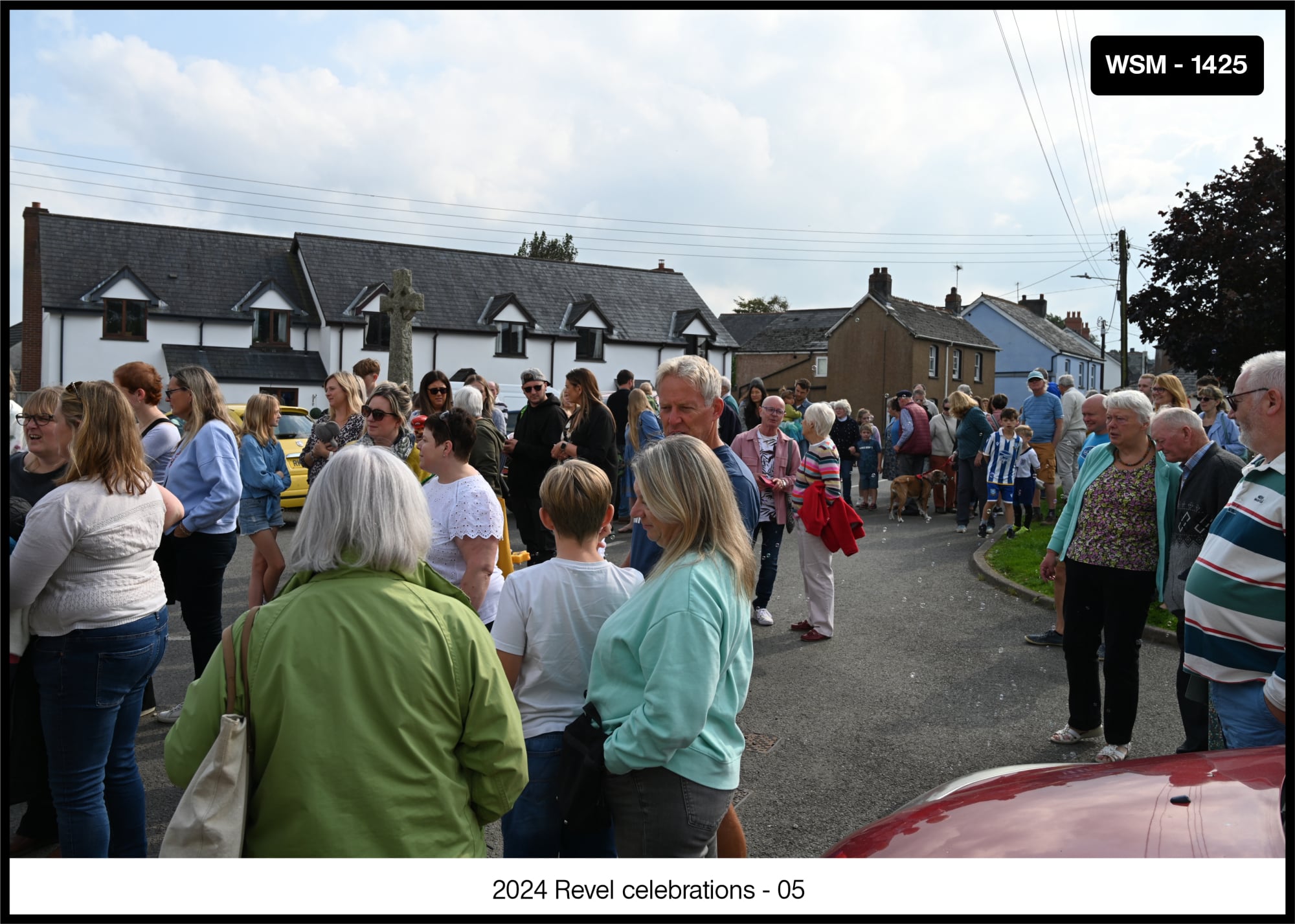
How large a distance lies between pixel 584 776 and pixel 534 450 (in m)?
5.83

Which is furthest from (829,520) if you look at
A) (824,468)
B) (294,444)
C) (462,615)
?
(294,444)

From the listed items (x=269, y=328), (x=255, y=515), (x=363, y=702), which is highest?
(x=269, y=328)

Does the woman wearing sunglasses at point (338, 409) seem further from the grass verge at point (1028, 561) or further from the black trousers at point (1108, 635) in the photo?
the grass verge at point (1028, 561)

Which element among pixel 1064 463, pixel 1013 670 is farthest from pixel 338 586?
pixel 1064 463

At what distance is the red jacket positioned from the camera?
24.1 ft

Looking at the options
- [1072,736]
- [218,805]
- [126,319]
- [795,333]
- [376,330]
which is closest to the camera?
[218,805]

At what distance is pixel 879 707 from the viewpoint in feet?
19.4

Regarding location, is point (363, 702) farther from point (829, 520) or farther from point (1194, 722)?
point (829, 520)

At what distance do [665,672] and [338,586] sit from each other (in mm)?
876

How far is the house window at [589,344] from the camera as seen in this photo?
41.8 m

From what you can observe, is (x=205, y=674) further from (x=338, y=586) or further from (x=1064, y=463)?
(x=1064, y=463)

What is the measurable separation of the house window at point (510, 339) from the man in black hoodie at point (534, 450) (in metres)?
32.5

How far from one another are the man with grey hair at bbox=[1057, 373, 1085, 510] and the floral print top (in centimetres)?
875

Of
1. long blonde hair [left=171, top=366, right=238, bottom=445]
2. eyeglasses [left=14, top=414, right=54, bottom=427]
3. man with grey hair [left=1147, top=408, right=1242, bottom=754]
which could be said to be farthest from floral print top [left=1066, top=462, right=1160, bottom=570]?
eyeglasses [left=14, top=414, right=54, bottom=427]
